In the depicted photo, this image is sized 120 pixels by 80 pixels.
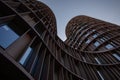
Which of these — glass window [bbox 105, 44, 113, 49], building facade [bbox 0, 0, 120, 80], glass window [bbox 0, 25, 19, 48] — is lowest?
glass window [bbox 105, 44, 113, 49]

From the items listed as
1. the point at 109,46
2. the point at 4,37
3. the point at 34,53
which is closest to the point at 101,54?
the point at 109,46

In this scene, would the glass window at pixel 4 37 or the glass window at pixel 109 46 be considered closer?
the glass window at pixel 4 37

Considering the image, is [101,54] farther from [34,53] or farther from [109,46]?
[34,53]

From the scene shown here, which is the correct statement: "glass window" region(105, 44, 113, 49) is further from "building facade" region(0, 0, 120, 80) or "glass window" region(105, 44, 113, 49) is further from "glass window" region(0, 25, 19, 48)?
"glass window" region(0, 25, 19, 48)

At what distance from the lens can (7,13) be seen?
6719mm

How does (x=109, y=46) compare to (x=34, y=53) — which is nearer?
(x=34, y=53)

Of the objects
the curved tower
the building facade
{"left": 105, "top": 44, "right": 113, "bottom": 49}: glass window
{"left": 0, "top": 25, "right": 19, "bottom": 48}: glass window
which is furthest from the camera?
{"left": 105, "top": 44, "right": 113, "bottom": 49}: glass window

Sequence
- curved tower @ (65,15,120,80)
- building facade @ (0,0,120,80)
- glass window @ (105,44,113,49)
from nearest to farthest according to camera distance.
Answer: building facade @ (0,0,120,80) < curved tower @ (65,15,120,80) < glass window @ (105,44,113,49)

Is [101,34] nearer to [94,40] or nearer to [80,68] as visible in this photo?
[94,40]

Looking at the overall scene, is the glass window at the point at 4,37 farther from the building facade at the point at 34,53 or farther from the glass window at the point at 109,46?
the glass window at the point at 109,46

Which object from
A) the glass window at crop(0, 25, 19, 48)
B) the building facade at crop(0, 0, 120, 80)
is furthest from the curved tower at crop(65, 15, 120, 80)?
the glass window at crop(0, 25, 19, 48)

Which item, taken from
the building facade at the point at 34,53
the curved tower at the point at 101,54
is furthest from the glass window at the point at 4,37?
the curved tower at the point at 101,54

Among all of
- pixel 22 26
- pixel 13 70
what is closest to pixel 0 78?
pixel 13 70

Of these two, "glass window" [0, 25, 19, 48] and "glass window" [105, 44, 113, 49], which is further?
"glass window" [105, 44, 113, 49]
